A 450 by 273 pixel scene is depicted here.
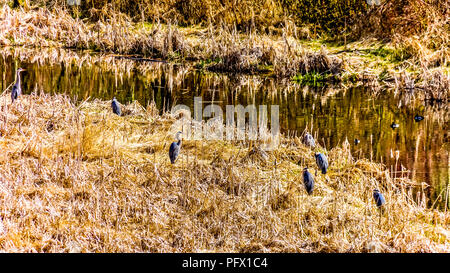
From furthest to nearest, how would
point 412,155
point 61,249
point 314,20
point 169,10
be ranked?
point 169,10 → point 314,20 → point 412,155 → point 61,249

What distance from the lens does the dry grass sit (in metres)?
5.29

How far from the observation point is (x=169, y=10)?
17359 millimetres

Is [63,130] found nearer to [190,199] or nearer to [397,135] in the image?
[190,199]

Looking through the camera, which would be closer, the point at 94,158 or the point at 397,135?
the point at 94,158

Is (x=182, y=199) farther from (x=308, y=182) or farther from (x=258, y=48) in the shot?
(x=258, y=48)

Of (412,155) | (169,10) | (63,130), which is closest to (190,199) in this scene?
(63,130)

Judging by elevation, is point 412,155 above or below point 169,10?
below

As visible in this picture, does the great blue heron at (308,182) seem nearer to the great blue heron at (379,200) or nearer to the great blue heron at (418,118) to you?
the great blue heron at (379,200)

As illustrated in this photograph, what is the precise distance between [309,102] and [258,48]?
2.96 meters

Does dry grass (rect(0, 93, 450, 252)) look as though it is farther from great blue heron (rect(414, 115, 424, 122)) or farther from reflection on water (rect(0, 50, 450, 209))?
great blue heron (rect(414, 115, 424, 122))

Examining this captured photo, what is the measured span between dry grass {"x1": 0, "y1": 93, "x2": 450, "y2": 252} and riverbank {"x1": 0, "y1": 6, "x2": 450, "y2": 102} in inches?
220

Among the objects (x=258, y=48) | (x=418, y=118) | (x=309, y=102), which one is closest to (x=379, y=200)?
(x=418, y=118)

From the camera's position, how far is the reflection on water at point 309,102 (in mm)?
8469

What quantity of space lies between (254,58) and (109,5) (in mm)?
5261
